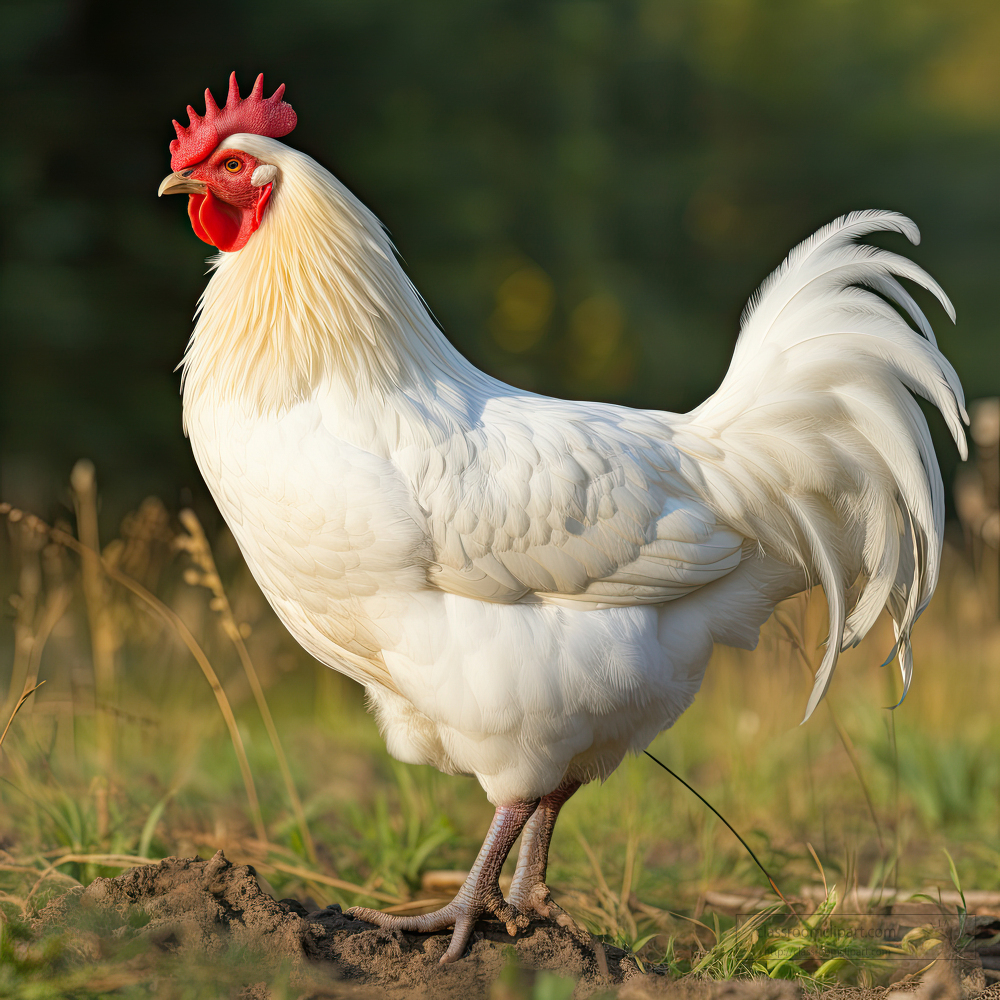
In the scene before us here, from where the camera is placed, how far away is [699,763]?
4.74m

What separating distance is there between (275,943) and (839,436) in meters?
2.04

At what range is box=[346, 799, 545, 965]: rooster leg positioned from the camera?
236 centimetres

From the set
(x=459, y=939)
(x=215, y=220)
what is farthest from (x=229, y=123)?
(x=459, y=939)

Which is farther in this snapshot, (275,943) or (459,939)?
(459,939)

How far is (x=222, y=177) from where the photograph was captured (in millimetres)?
2459

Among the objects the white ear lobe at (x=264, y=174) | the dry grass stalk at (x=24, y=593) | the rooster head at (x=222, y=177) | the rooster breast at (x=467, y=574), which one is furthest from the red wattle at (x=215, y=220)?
the dry grass stalk at (x=24, y=593)

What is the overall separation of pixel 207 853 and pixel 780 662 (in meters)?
3.08

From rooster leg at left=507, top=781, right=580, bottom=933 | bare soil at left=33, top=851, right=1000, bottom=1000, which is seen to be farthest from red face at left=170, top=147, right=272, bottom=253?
rooster leg at left=507, top=781, right=580, bottom=933

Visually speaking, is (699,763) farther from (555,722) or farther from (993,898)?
(555,722)

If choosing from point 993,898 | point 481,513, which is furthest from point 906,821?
point 481,513

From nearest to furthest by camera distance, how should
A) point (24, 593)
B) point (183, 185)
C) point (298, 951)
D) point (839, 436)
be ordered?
point (298, 951) < point (183, 185) < point (839, 436) < point (24, 593)

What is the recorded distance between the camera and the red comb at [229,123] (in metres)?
2.48

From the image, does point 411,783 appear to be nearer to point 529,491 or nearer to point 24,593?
point 24,593

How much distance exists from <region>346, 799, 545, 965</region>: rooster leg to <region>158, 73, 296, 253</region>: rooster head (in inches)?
69.6
